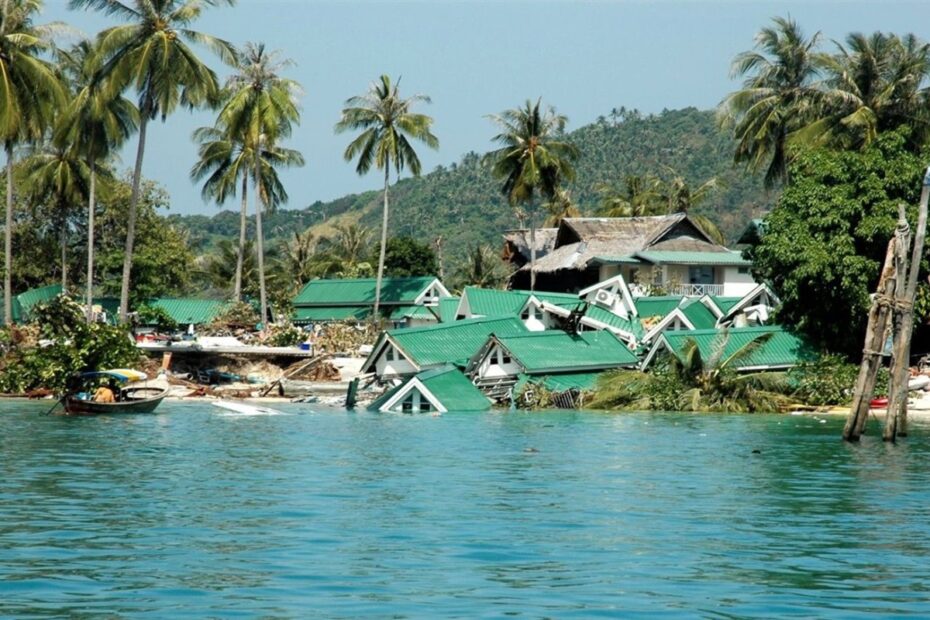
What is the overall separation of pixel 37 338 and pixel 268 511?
43.7 m

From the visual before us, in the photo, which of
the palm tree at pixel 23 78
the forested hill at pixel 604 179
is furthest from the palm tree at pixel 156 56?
the forested hill at pixel 604 179

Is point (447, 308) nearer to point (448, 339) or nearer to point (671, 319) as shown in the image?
point (671, 319)

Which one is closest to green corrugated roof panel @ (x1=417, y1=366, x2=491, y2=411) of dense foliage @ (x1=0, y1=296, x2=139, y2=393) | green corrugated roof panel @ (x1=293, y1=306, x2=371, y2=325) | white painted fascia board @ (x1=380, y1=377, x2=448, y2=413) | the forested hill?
white painted fascia board @ (x1=380, y1=377, x2=448, y2=413)

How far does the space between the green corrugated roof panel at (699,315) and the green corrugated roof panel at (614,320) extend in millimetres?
2471

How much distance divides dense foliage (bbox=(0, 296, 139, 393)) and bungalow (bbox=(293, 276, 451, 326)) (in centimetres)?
2387

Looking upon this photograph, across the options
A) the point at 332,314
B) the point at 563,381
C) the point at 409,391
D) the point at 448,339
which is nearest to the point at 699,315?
the point at 563,381

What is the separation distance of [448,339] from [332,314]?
28.4 metres

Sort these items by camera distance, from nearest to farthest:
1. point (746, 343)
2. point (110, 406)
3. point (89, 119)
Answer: point (110, 406) → point (746, 343) → point (89, 119)

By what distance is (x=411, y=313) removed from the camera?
78625 millimetres

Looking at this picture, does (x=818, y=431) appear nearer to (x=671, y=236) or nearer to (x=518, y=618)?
(x=518, y=618)

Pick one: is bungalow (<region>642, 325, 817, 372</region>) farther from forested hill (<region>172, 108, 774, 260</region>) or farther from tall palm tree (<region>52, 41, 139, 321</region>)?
forested hill (<region>172, 108, 774, 260</region>)

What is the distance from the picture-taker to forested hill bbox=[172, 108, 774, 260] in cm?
15450

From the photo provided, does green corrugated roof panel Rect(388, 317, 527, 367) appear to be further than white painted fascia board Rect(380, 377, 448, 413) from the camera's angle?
Yes

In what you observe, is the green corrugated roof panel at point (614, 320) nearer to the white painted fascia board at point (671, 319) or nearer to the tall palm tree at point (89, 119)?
the white painted fascia board at point (671, 319)
